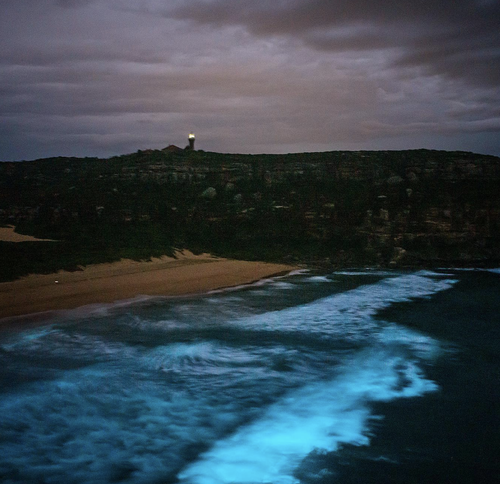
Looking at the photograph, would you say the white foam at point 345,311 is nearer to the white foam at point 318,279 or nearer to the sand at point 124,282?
the white foam at point 318,279

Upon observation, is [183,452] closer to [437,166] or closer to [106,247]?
[106,247]

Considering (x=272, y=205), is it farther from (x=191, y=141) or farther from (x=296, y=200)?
(x=191, y=141)

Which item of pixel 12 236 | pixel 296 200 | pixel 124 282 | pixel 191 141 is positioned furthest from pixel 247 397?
pixel 191 141

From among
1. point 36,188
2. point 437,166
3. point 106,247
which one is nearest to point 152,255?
point 106,247

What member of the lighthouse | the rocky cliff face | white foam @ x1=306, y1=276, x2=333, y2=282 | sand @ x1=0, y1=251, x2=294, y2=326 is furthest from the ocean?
the lighthouse

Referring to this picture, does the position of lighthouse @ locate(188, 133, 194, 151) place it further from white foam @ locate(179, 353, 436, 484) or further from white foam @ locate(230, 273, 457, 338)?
white foam @ locate(179, 353, 436, 484)

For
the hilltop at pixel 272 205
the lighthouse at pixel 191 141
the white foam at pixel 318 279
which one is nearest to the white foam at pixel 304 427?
the white foam at pixel 318 279
